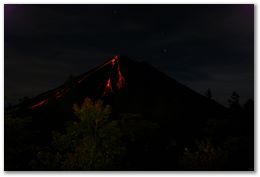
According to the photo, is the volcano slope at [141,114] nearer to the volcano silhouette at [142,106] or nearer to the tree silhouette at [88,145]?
the volcano silhouette at [142,106]

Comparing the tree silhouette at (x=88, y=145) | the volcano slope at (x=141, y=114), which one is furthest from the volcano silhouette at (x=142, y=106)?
the tree silhouette at (x=88, y=145)

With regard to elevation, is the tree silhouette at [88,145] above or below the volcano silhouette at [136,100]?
below

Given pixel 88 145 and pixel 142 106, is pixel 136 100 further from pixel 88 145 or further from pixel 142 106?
pixel 88 145

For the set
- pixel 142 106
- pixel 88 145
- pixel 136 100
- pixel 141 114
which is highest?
pixel 136 100

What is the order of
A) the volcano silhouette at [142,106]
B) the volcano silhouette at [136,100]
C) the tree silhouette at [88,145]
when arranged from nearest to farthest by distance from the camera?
1. the tree silhouette at [88,145]
2. the volcano silhouette at [142,106]
3. the volcano silhouette at [136,100]

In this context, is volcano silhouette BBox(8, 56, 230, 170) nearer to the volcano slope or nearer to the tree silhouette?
the volcano slope

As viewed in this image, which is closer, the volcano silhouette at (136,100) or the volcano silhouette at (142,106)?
the volcano silhouette at (142,106)

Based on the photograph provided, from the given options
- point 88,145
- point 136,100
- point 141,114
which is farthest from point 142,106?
point 88,145

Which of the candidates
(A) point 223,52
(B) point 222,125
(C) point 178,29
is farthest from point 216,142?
(C) point 178,29

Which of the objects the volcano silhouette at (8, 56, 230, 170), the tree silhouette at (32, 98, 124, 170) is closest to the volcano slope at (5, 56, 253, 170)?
the volcano silhouette at (8, 56, 230, 170)
